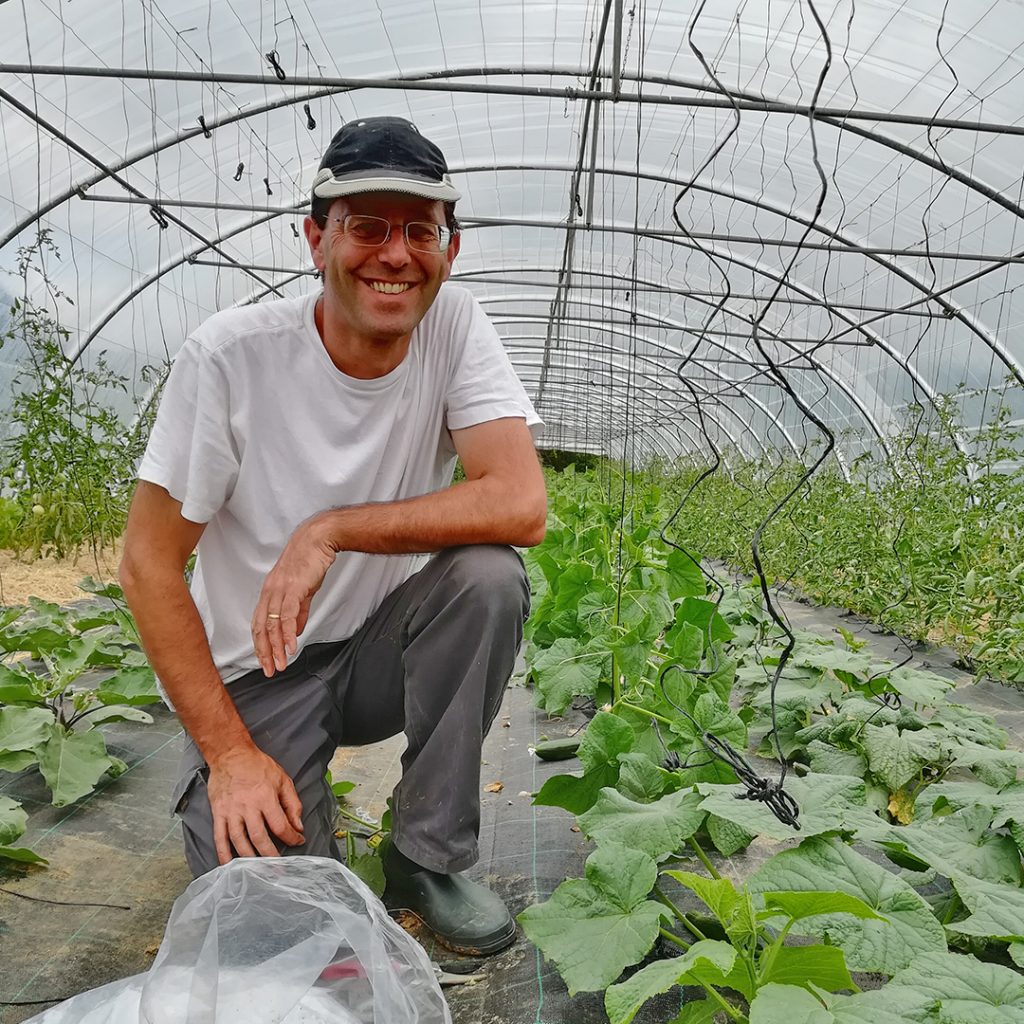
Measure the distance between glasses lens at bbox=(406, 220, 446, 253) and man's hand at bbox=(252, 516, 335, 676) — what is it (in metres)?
0.58

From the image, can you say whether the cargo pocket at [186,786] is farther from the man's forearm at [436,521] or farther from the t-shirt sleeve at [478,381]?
the t-shirt sleeve at [478,381]

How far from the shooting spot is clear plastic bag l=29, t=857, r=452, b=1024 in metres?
1.16

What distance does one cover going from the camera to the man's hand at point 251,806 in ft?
5.13

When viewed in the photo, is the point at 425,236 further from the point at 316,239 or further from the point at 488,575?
the point at 488,575

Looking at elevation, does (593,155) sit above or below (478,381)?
above

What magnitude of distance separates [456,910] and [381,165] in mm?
1362

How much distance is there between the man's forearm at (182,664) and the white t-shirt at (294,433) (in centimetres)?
15

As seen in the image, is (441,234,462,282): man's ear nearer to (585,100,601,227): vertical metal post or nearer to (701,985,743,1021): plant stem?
(701,985,743,1021): plant stem

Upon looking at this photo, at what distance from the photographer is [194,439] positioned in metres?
1.72

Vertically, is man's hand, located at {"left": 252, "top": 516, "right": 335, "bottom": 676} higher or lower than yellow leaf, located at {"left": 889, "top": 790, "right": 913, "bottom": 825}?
higher

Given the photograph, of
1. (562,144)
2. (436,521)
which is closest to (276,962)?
(436,521)

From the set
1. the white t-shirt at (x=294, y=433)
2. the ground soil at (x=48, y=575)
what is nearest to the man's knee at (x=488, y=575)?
the white t-shirt at (x=294, y=433)

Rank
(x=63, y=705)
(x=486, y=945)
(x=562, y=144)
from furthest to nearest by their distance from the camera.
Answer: (x=562, y=144) < (x=63, y=705) < (x=486, y=945)

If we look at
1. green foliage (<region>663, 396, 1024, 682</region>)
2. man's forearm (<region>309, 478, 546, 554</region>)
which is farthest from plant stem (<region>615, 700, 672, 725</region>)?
green foliage (<region>663, 396, 1024, 682</region>)
